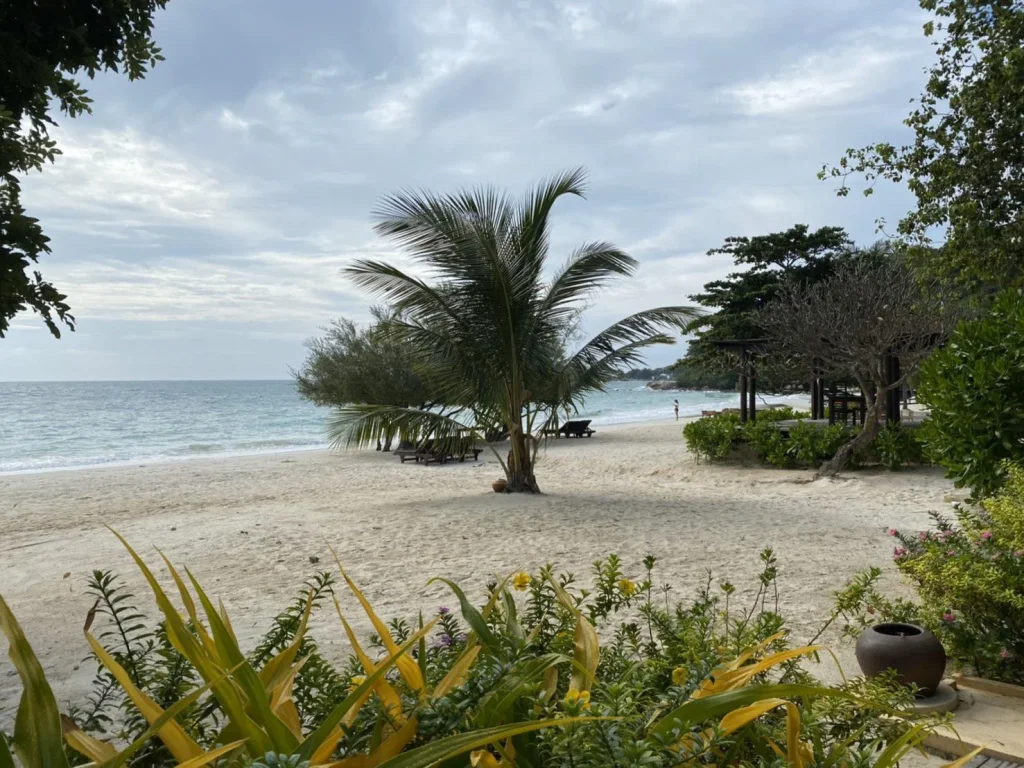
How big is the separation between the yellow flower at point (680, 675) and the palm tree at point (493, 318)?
10.5 m

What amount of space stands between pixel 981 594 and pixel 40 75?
5.31 m

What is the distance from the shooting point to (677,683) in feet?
5.41

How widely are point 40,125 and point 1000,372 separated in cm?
661

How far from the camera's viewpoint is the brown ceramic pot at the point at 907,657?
3.78 m

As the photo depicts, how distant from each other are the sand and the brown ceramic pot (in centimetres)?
86

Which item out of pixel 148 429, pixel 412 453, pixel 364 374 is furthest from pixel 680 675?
pixel 148 429

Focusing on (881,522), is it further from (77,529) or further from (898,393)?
(77,529)

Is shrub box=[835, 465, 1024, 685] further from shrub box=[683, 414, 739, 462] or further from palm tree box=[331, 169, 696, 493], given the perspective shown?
shrub box=[683, 414, 739, 462]

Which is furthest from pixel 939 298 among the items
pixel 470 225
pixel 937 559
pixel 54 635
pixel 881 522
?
pixel 54 635

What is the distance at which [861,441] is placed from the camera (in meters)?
14.0

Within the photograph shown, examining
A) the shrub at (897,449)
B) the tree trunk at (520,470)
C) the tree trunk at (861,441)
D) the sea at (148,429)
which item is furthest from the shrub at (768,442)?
the tree trunk at (520,470)

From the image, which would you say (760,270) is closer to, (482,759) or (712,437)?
(712,437)

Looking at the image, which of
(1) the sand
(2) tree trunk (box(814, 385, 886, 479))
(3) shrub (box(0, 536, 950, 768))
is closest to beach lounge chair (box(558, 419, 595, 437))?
(1) the sand

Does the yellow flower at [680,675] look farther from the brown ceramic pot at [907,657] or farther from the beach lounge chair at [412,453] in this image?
the beach lounge chair at [412,453]
